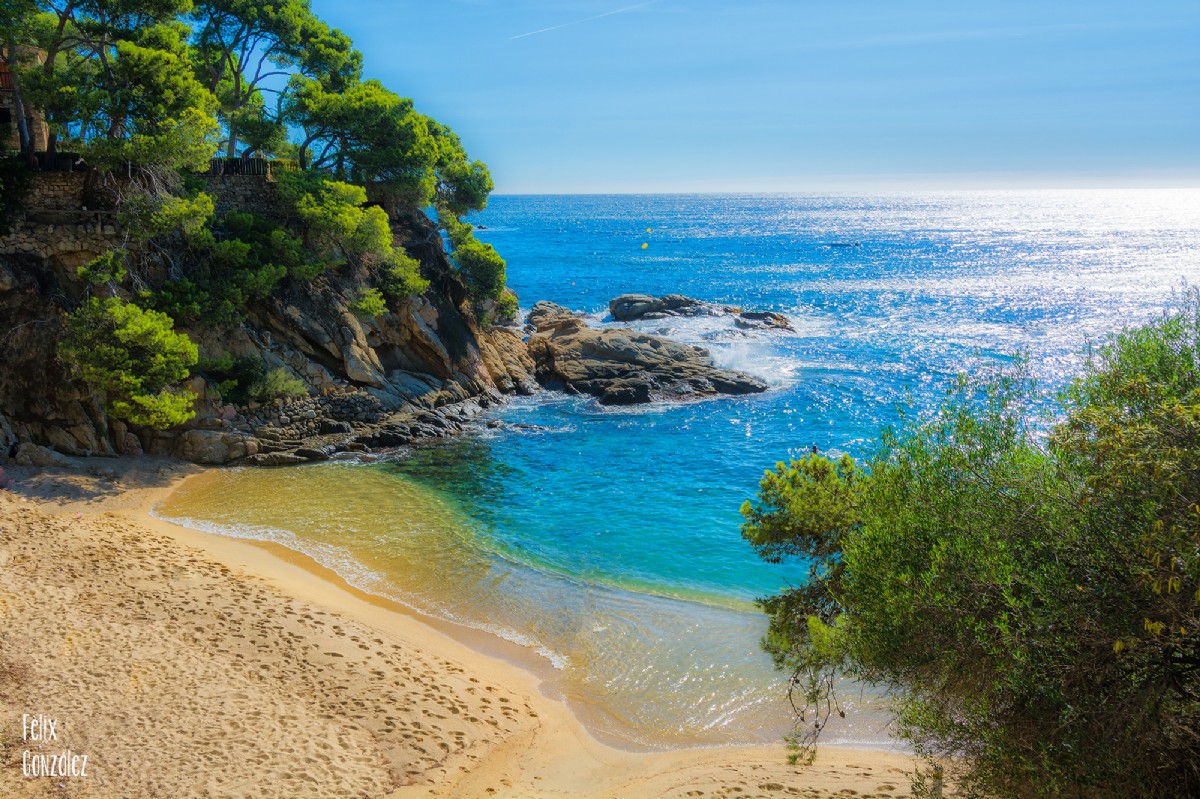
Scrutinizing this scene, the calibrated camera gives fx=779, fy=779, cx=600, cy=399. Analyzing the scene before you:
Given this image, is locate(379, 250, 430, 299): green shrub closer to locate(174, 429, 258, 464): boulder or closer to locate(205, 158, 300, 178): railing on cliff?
locate(205, 158, 300, 178): railing on cliff

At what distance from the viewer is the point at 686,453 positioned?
3347 cm

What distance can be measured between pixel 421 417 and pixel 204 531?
12.8m

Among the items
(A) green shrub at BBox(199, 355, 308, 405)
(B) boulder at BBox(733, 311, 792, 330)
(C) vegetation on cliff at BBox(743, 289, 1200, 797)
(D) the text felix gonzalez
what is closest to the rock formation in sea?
(A) green shrub at BBox(199, 355, 308, 405)

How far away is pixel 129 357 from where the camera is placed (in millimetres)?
25516

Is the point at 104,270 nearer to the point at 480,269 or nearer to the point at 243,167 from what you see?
the point at 243,167

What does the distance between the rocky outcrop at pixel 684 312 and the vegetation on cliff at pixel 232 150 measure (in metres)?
21.8

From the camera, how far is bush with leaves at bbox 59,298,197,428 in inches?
986

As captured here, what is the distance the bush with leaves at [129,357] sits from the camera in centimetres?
2505

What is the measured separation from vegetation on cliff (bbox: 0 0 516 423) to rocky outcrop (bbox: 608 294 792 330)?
21.8m

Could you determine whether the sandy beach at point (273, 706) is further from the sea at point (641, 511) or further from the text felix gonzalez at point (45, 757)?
the sea at point (641, 511)

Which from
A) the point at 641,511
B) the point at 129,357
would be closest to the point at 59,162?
the point at 129,357

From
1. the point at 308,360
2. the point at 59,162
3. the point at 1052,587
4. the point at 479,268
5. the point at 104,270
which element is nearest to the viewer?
the point at 1052,587

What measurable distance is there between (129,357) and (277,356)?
657 centimetres

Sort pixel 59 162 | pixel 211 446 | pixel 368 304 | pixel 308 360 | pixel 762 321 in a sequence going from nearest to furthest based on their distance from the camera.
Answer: pixel 59 162, pixel 211 446, pixel 308 360, pixel 368 304, pixel 762 321
